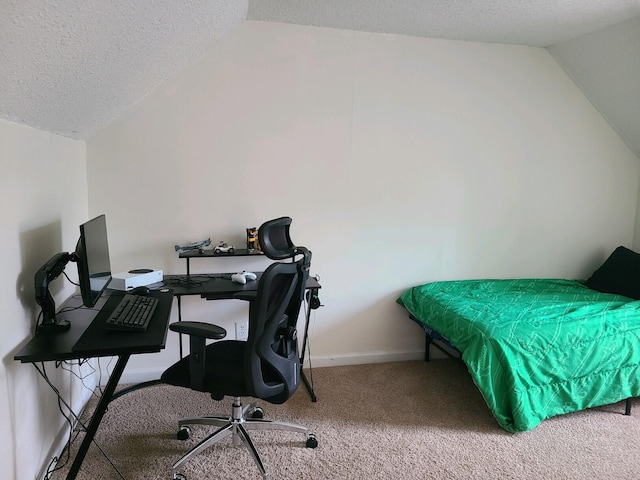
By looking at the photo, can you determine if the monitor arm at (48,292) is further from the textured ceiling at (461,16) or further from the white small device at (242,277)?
the textured ceiling at (461,16)

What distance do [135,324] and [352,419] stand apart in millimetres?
1397

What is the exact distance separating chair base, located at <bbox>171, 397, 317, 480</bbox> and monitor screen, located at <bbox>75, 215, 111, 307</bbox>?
32.3 inches

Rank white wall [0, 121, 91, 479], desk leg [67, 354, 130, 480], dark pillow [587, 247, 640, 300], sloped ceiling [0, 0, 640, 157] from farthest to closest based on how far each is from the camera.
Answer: dark pillow [587, 247, 640, 300]
desk leg [67, 354, 130, 480]
white wall [0, 121, 91, 479]
sloped ceiling [0, 0, 640, 157]

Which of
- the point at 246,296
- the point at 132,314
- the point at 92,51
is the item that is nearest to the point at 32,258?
the point at 132,314

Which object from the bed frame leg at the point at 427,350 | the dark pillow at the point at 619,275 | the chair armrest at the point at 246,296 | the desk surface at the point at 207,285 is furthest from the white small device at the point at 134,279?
the dark pillow at the point at 619,275

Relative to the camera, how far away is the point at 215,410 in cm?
268

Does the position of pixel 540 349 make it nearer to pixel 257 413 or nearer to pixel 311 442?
pixel 311 442

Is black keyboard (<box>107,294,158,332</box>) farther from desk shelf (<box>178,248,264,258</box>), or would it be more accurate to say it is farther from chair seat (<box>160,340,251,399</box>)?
desk shelf (<box>178,248,264,258</box>)

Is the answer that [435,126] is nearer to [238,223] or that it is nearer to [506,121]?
[506,121]

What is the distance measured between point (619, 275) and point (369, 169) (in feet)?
6.81

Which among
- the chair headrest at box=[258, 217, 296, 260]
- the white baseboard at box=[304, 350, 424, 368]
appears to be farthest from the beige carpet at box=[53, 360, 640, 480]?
the chair headrest at box=[258, 217, 296, 260]

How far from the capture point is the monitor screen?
1908mm

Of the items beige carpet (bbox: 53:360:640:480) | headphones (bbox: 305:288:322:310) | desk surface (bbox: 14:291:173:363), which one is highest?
desk surface (bbox: 14:291:173:363)

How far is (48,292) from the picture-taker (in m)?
1.86
